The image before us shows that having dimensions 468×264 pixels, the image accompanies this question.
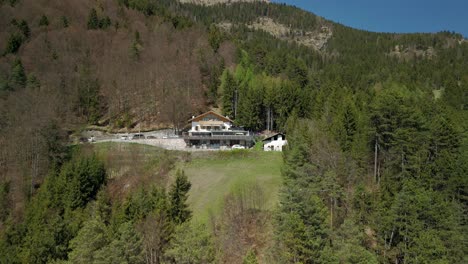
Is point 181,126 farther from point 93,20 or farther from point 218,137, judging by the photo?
point 93,20

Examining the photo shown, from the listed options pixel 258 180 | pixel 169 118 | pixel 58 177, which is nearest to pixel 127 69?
pixel 169 118

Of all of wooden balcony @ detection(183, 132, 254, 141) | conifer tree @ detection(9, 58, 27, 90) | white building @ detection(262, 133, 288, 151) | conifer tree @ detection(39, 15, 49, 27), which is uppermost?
conifer tree @ detection(39, 15, 49, 27)

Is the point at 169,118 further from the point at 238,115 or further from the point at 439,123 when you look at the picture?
the point at 439,123

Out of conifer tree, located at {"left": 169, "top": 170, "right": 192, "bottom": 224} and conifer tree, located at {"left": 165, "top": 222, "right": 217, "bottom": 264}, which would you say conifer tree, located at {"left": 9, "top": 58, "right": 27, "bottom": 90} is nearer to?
conifer tree, located at {"left": 169, "top": 170, "right": 192, "bottom": 224}

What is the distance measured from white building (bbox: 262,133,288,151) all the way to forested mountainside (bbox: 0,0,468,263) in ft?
16.7

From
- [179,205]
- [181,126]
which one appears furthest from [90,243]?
[181,126]

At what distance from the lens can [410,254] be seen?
96.5 feet

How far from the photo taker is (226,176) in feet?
145

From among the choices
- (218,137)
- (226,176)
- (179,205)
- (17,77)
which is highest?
(17,77)

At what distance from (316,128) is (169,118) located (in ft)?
97.3

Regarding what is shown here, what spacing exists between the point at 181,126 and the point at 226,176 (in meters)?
22.9

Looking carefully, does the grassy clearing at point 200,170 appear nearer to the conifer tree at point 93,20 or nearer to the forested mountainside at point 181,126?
the forested mountainside at point 181,126

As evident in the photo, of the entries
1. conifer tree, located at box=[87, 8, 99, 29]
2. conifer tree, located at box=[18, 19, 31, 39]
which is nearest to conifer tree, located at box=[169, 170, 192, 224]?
conifer tree, located at box=[87, 8, 99, 29]

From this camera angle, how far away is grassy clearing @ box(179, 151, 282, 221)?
39.1 meters
